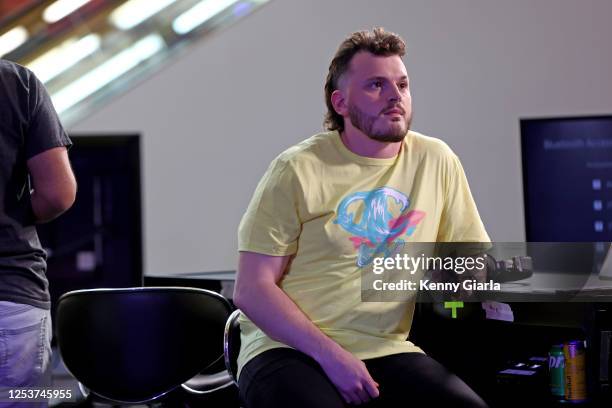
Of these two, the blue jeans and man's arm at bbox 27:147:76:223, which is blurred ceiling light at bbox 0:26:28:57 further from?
the blue jeans

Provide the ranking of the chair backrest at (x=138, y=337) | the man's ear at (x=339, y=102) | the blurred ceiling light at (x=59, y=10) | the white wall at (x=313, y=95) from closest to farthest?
the man's ear at (x=339, y=102)
the chair backrest at (x=138, y=337)
the blurred ceiling light at (x=59, y=10)
the white wall at (x=313, y=95)

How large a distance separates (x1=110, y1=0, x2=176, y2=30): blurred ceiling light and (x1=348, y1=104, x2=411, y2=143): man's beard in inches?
155

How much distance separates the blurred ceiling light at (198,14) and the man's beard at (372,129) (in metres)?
3.98

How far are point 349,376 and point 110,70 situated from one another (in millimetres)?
4290

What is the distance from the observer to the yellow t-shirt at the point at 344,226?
1.76 m

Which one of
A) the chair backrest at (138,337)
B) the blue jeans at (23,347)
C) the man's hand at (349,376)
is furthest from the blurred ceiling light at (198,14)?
the man's hand at (349,376)

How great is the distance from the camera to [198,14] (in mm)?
5664

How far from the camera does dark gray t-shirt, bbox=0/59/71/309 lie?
165 centimetres

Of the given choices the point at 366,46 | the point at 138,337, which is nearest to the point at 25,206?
the point at 138,337

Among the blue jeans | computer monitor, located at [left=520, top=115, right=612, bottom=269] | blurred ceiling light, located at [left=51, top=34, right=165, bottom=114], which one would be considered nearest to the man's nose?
the blue jeans

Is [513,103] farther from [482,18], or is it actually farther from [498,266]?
[498,266]

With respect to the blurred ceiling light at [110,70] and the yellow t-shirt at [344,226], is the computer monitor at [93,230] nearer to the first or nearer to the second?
the blurred ceiling light at [110,70]

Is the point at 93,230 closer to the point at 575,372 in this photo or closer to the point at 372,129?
the point at 372,129

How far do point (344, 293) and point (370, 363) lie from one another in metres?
0.15
